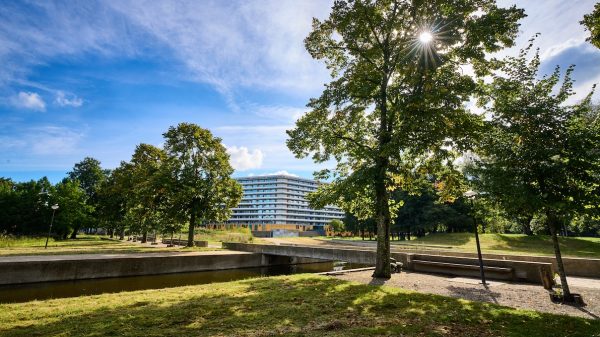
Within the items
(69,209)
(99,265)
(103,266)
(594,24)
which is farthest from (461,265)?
(69,209)

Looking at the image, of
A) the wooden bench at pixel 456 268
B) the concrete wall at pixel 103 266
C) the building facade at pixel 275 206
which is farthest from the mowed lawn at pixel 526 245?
the building facade at pixel 275 206

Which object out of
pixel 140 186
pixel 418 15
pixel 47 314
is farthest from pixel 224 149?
pixel 47 314

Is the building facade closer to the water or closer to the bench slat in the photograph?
the water

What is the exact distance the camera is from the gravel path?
942 cm

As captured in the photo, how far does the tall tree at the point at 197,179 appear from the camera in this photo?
3448cm

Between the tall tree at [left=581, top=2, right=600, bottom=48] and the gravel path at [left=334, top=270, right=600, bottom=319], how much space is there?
8.48m

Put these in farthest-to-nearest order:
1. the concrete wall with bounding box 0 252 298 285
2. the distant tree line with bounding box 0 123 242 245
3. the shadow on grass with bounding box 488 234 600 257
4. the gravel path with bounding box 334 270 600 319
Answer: the distant tree line with bounding box 0 123 242 245 → the shadow on grass with bounding box 488 234 600 257 → the concrete wall with bounding box 0 252 298 285 → the gravel path with bounding box 334 270 600 319

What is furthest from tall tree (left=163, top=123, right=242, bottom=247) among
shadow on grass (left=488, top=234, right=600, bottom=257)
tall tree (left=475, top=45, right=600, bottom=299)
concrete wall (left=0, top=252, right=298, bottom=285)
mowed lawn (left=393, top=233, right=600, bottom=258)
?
shadow on grass (left=488, top=234, right=600, bottom=257)

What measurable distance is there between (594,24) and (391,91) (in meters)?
8.11

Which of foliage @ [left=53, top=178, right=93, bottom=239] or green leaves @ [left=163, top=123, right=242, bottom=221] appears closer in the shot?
green leaves @ [left=163, top=123, right=242, bottom=221]

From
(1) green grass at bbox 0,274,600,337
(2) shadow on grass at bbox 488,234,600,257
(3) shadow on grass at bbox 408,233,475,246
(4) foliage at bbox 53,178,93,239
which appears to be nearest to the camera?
(1) green grass at bbox 0,274,600,337

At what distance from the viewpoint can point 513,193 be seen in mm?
9938

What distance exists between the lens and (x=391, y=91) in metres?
16.6

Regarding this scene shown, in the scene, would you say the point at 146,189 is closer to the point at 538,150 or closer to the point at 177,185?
the point at 177,185
